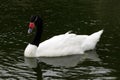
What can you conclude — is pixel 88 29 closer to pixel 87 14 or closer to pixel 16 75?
pixel 87 14

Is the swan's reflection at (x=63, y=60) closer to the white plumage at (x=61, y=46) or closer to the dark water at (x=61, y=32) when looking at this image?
the dark water at (x=61, y=32)

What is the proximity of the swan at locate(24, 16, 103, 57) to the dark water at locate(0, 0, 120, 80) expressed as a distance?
277 millimetres

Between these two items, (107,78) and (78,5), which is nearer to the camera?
(107,78)

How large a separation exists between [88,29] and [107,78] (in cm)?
658

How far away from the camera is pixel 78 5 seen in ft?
87.6

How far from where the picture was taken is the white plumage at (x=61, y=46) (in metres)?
17.6

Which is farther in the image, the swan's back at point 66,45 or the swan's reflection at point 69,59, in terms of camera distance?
the swan's back at point 66,45

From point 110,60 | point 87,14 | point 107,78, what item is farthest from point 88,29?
point 107,78

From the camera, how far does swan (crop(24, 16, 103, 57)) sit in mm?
17609

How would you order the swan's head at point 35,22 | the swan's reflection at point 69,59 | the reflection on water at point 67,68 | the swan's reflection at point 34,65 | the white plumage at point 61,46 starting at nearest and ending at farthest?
the reflection on water at point 67,68, the swan's reflection at point 34,65, the swan's reflection at point 69,59, the swan's head at point 35,22, the white plumage at point 61,46

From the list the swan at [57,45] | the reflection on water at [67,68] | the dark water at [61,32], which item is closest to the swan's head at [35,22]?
the swan at [57,45]

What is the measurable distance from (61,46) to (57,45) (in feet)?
0.65

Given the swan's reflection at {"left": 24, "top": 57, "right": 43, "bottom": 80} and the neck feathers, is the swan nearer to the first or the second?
the neck feathers

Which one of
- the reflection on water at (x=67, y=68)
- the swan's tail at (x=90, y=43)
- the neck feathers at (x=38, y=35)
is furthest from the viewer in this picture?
the swan's tail at (x=90, y=43)
